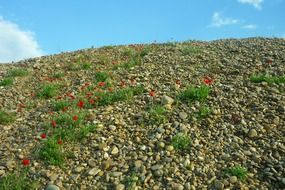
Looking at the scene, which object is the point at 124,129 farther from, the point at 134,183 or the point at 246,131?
the point at 246,131

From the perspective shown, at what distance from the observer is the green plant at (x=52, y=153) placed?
11578 mm

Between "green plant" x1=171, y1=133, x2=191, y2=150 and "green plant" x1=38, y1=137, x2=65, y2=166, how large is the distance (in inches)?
109

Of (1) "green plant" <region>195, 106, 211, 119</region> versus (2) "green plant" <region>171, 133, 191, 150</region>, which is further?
(1) "green plant" <region>195, 106, 211, 119</region>

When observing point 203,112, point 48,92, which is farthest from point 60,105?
point 203,112

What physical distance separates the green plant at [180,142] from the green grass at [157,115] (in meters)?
0.96

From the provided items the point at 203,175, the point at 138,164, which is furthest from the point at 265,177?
the point at 138,164

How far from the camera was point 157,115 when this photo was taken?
12.9m

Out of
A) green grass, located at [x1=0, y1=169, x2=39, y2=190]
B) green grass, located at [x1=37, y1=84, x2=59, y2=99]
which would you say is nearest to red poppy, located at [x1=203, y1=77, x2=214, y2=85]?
green grass, located at [x1=37, y1=84, x2=59, y2=99]

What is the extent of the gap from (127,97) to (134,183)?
13.7 ft

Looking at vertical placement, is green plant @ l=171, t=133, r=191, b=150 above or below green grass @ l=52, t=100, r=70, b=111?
below

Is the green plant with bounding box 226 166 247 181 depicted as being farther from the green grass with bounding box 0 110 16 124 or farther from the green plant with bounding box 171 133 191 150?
the green grass with bounding box 0 110 16 124

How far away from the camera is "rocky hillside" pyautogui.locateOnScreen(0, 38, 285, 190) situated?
11.0m

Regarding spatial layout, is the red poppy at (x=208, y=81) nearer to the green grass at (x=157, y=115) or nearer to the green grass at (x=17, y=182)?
the green grass at (x=157, y=115)

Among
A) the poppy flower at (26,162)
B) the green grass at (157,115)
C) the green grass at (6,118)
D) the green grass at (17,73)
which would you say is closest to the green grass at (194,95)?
the green grass at (157,115)
